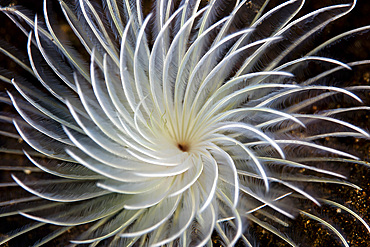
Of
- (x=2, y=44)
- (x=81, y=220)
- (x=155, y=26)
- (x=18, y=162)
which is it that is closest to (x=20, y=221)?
(x=18, y=162)

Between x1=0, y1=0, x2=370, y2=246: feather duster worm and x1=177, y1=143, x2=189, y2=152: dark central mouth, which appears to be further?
x1=177, y1=143, x2=189, y2=152: dark central mouth

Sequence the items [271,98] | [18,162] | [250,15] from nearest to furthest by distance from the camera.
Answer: [271,98], [250,15], [18,162]

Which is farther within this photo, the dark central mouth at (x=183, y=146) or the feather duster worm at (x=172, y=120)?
the dark central mouth at (x=183, y=146)

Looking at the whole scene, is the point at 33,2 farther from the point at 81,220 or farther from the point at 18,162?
the point at 81,220

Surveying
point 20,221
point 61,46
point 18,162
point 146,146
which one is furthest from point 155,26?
point 20,221

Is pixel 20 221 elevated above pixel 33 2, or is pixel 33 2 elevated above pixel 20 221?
pixel 33 2

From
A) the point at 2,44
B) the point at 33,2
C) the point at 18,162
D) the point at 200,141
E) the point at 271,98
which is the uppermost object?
the point at 271,98

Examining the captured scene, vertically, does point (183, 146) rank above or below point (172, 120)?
below

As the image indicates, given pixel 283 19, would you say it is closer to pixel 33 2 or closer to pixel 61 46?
pixel 61 46

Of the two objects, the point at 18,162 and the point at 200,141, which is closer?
the point at 200,141

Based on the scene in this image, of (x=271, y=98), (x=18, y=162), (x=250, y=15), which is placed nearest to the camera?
(x=271, y=98)
